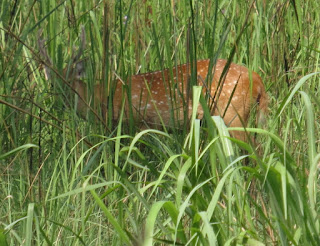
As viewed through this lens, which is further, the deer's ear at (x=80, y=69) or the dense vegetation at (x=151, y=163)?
the deer's ear at (x=80, y=69)

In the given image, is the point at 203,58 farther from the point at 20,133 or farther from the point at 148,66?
the point at 20,133

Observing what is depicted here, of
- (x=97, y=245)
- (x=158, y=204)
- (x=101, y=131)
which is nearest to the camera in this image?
(x=158, y=204)

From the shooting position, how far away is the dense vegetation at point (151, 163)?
1.89 metres

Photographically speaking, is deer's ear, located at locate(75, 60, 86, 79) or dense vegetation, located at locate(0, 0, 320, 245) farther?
deer's ear, located at locate(75, 60, 86, 79)

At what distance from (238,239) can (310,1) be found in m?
2.89

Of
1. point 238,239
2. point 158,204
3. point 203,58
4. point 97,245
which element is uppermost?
point 203,58

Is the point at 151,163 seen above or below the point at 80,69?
below

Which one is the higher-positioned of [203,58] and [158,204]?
[203,58]

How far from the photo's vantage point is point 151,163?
3361 mm

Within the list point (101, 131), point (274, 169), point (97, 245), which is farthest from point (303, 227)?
point (101, 131)

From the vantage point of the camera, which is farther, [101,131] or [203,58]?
[203,58]

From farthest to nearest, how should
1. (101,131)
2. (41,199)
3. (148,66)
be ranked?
1. (148,66)
2. (101,131)
3. (41,199)

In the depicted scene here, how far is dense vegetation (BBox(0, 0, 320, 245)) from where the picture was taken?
1890 mm

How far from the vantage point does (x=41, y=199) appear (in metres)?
2.70
